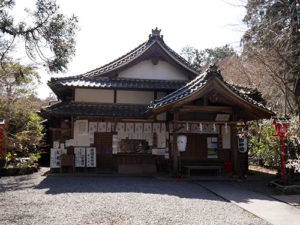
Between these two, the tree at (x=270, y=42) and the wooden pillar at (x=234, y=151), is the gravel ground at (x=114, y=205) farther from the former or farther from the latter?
the tree at (x=270, y=42)

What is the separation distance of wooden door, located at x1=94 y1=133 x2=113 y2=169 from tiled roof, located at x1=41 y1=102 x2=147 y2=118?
4.31ft

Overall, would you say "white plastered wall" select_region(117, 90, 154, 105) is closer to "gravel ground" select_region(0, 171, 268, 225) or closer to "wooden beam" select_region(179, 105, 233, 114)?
"wooden beam" select_region(179, 105, 233, 114)

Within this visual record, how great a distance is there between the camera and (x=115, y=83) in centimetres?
1431

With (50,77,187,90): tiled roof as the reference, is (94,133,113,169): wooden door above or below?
below

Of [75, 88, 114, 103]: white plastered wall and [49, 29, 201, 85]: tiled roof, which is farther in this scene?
[49, 29, 201, 85]: tiled roof

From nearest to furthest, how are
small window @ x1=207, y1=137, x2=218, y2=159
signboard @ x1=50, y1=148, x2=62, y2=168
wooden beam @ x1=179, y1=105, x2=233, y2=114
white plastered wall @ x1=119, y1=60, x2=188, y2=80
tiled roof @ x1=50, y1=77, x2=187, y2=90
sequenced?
wooden beam @ x1=179, y1=105, x2=233, y2=114 → signboard @ x1=50, y1=148, x2=62, y2=168 → tiled roof @ x1=50, y1=77, x2=187, y2=90 → small window @ x1=207, y1=137, x2=218, y2=159 → white plastered wall @ x1=119, y1=60, x2=188, y2=80

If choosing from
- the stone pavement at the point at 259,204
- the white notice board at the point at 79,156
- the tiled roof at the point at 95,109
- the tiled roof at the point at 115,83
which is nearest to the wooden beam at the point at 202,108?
the tiled roof at the point at 95,109

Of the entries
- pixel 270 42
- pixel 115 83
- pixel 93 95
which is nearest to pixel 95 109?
pixel 93 95

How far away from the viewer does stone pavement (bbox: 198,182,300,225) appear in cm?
654

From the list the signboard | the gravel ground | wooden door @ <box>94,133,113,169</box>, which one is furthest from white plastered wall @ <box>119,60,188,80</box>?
the gravel ground

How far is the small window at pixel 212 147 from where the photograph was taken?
14359mm

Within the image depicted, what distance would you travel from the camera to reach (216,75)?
11.1 meters

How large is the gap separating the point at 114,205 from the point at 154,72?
9.72 meters

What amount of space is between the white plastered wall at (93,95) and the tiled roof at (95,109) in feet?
0.97
